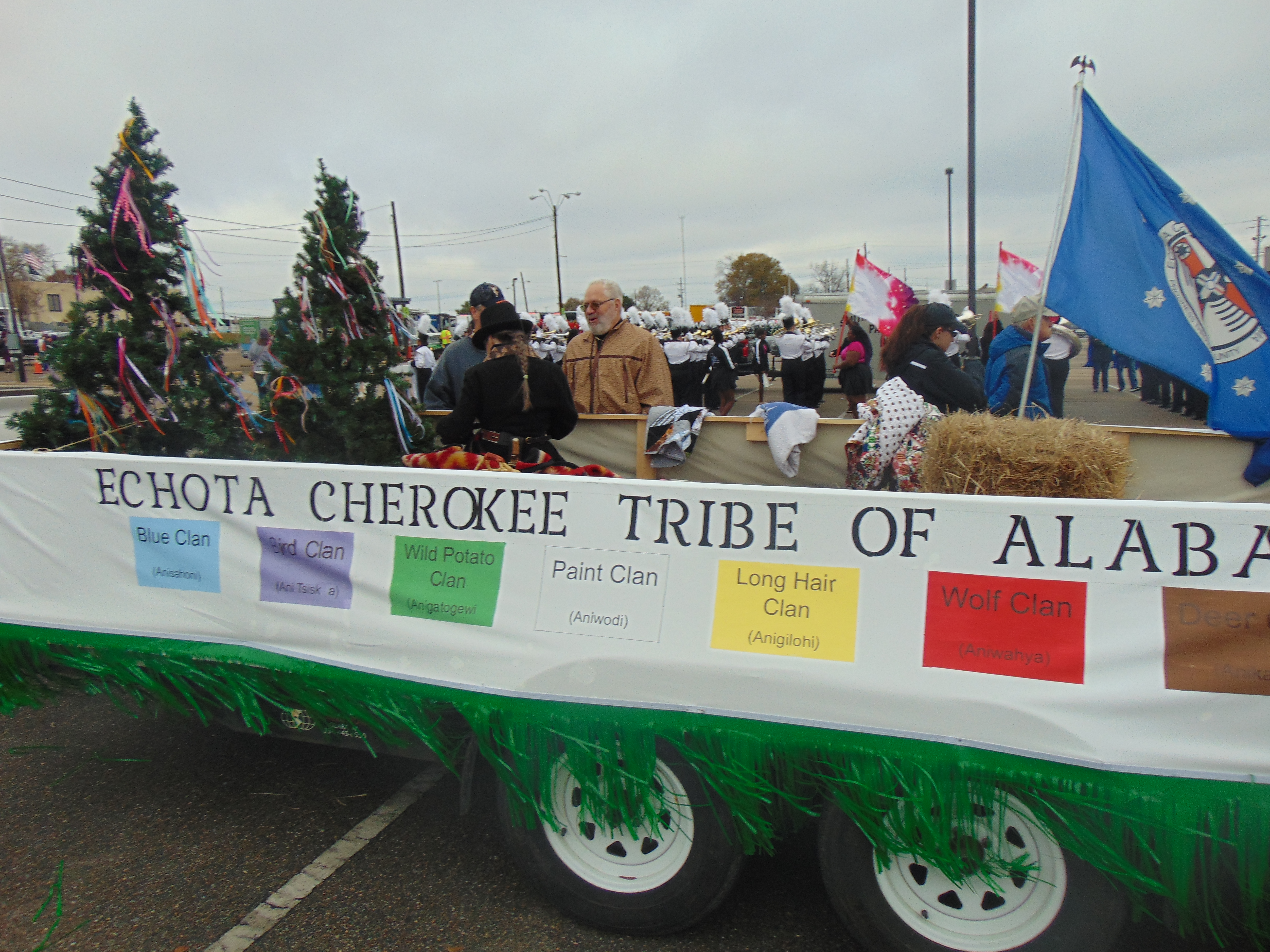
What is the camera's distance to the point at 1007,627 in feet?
6.92

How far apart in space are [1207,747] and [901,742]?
0.68 metres

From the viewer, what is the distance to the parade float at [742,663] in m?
2.01

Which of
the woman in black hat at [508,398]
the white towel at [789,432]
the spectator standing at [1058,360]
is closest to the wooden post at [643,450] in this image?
the white towel at [789,432]

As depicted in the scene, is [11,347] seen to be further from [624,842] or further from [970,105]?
[624,842]

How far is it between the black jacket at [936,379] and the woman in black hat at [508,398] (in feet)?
5.55

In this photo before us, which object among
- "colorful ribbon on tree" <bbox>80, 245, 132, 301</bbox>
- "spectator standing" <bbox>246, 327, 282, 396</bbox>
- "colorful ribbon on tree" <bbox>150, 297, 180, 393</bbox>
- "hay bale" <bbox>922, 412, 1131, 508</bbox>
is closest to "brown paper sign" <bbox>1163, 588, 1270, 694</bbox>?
"hay bale" <bbox>922, 412, 1131, 508</bbox>

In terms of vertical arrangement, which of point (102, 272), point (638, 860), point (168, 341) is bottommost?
point (638, 860)

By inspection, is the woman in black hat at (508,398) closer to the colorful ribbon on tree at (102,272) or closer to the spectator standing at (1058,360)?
the colorful ribbon on tree at (102,272)

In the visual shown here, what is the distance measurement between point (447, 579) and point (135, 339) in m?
2.87

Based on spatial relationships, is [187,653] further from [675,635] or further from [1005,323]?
[1005,323]

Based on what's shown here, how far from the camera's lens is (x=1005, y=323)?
27844mm

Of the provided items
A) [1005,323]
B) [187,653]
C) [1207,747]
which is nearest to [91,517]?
[187,653]

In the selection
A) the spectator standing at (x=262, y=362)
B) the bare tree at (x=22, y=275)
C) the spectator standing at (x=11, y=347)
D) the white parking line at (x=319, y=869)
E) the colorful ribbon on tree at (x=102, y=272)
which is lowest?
the white parking line at (x=319, y=869)

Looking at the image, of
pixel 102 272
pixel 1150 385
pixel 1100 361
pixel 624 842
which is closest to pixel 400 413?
pixel 102 272
